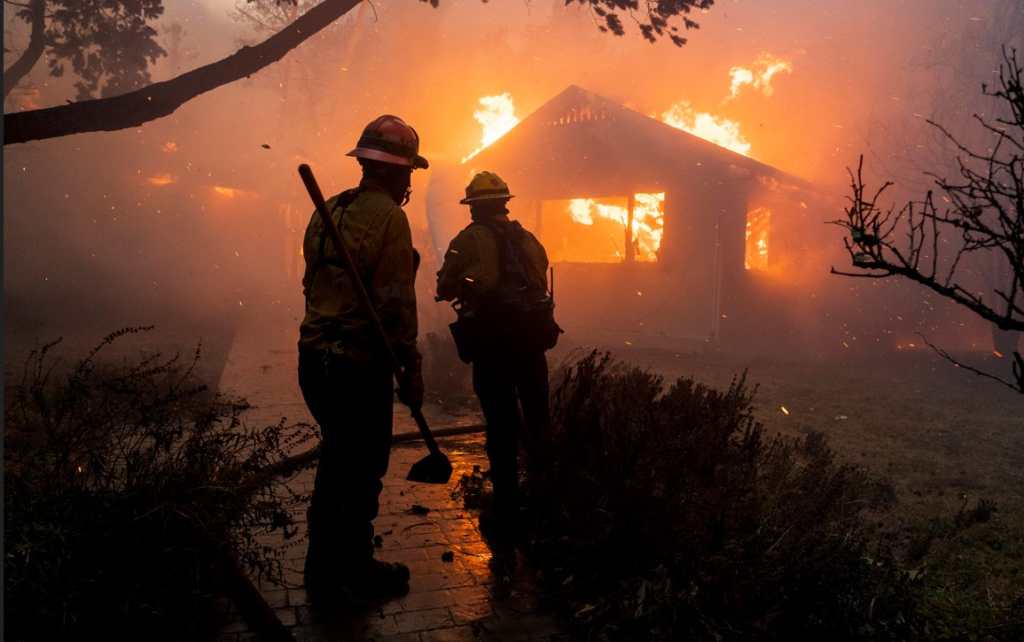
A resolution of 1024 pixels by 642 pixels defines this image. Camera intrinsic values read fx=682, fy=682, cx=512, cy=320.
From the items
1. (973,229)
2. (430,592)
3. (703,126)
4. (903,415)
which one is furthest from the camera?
(703,126)

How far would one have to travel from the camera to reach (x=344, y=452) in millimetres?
3361

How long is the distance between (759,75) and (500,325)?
4040 cm

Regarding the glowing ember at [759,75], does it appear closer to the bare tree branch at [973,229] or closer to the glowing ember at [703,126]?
the glowing ember at [703,126]

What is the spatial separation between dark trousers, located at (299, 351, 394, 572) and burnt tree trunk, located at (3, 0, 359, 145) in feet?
15.4

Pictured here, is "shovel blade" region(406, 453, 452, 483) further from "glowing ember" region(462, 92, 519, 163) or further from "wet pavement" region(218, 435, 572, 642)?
"glowing ember" region(462, 92, 519, 163)

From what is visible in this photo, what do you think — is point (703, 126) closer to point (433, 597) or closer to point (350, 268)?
point (350, 268)

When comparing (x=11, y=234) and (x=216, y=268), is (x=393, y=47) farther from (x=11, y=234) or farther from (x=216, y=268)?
(x=11, y=234)

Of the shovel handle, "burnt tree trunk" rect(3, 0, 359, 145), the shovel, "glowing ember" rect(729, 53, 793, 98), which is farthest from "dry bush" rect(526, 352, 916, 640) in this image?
"glowing ember" rect(729, 53, 793, 98)

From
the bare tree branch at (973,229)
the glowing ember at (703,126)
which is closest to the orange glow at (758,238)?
the bare tree branch at (973,229)

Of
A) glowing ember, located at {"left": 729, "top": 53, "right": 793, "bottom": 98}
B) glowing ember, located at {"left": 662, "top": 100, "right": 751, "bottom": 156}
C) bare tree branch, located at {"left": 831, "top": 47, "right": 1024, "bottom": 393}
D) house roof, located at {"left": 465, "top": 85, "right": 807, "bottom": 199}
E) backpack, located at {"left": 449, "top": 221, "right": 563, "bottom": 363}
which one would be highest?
glowing ember, located at {"left": 729, "top": 53, "right": 793, "bottom": 98}

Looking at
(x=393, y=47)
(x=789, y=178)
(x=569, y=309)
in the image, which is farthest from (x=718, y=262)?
(x=393, y=47)

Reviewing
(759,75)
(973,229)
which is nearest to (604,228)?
(973,229)

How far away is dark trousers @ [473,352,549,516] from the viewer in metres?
4.20

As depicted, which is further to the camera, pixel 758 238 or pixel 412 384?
pixel 758 238
